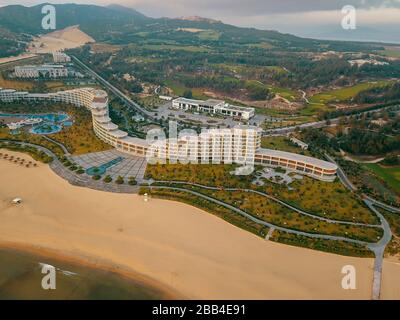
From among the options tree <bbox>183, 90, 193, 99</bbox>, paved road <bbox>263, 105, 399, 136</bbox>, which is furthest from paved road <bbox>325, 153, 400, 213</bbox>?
tree <bbox>183, 90, 193, 99</bbox>

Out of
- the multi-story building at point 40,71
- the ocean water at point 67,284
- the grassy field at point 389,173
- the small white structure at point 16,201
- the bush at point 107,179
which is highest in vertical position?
the multi-story building at point 40,71

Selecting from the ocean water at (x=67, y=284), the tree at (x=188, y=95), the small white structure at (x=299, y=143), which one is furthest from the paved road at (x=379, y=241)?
the tree at (x=188, y=95)

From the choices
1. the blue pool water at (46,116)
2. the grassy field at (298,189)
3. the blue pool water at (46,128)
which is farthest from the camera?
the blue pool water at (46,116)

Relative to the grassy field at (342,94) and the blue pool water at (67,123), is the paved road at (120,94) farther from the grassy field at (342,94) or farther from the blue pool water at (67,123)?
the grassy field at (342,94)

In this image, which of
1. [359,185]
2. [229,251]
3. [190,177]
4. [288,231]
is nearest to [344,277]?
[288,231]

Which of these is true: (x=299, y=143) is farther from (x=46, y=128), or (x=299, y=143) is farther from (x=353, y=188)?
(x=46, y=128)

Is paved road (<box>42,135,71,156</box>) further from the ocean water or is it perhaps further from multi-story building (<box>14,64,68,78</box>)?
multi-story building (<box>14,64,68,78</box>)
